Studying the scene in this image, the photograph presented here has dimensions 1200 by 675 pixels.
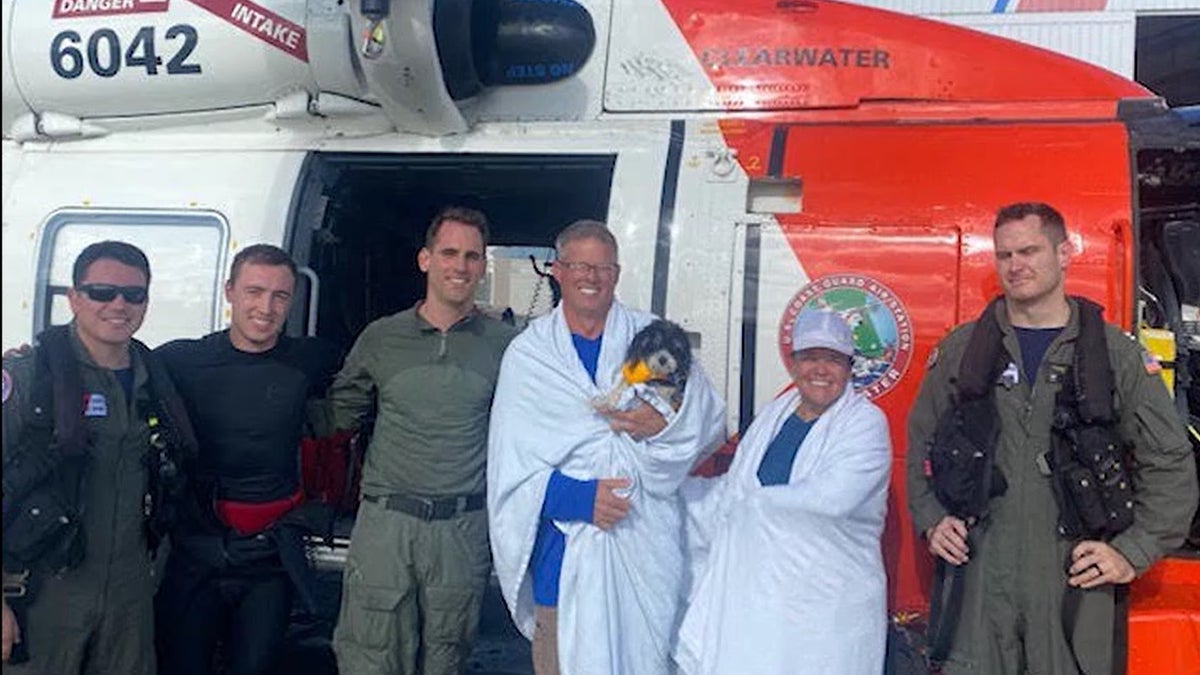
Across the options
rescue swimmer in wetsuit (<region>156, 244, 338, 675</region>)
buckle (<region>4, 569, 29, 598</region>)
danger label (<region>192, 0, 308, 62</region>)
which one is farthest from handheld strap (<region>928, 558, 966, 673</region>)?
danger label (<region>192, 0, 308, 62</region>)

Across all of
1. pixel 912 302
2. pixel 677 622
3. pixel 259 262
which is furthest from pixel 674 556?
pixel 259 262

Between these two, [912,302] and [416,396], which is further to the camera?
[912,302]

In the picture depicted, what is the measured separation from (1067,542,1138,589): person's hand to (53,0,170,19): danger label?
3897 millimetres

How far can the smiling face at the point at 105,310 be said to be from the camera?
9.82 ft

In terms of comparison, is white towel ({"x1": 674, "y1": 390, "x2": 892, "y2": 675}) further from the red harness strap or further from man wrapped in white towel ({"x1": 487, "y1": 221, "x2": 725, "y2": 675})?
the red harness strap

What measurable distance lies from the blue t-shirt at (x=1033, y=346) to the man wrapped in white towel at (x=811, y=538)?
411 millimetres

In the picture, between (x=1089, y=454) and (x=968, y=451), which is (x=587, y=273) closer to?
(x=968, y=451)

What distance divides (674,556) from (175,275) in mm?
2366

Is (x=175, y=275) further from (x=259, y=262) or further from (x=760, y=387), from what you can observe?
(x=760, y=387)

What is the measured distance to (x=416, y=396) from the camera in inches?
126

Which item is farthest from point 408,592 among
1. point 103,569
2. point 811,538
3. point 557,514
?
point 811,538

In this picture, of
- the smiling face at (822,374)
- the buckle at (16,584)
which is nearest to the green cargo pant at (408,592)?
the buckle at (16,584)

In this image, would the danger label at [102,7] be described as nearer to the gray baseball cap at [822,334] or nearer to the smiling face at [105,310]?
the smiling face at [105,310]

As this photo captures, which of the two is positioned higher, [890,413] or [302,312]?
[302,312]
